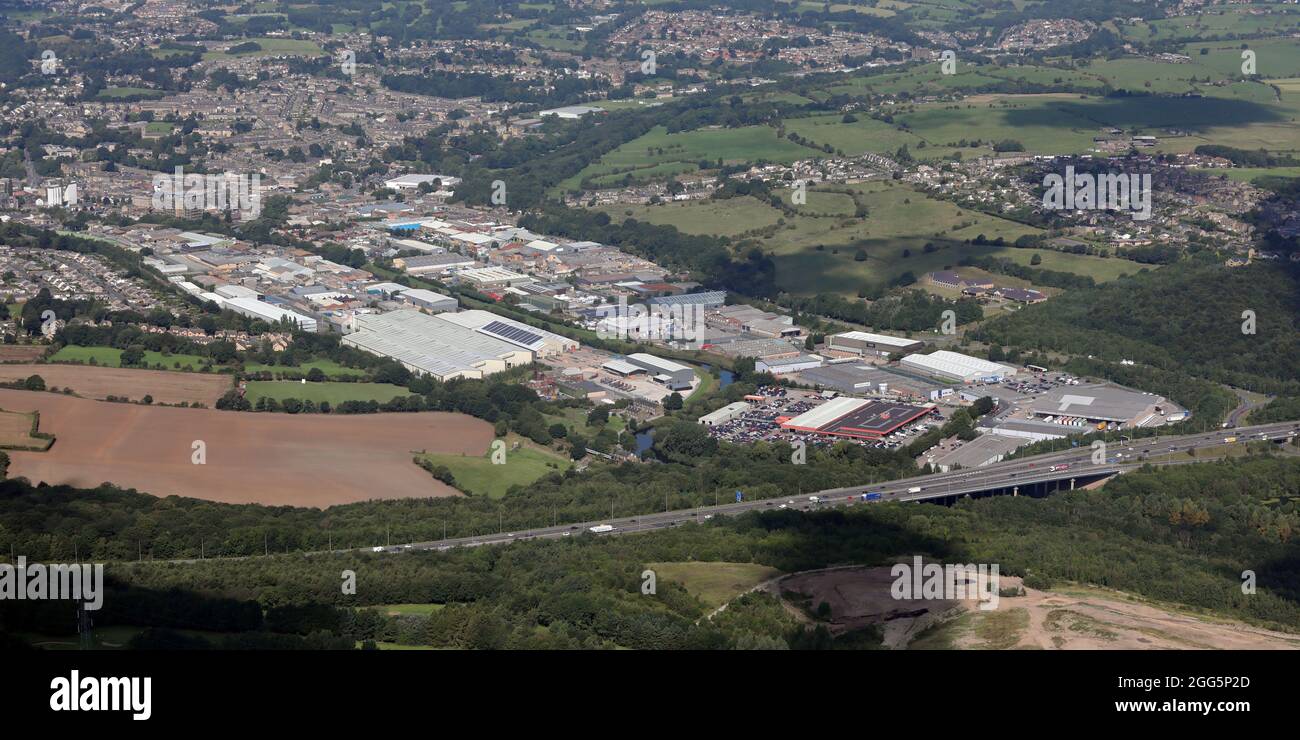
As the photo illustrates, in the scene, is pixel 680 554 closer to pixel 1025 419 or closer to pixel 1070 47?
pixel 1025 419

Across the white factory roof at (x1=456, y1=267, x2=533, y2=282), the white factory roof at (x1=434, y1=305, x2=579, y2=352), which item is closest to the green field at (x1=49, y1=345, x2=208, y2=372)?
the white factory roof at (x1=434, y1=305, x2=579, y2=352)

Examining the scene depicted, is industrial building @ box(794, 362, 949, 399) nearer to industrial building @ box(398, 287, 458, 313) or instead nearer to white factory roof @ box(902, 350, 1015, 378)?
white factory roof @ box(902, 350, 1015, 378)

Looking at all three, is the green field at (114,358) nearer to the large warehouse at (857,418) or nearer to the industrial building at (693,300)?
the industrial building at (693,300)

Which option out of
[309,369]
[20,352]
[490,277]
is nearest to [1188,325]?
[490,277]

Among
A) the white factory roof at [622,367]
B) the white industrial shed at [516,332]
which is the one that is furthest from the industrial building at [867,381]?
the white industrial shed at [516,332]

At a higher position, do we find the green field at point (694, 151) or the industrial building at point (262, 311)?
the green field at point (694, 151)

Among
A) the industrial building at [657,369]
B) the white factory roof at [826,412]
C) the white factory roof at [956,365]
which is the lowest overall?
the white factory roof at [826,412]

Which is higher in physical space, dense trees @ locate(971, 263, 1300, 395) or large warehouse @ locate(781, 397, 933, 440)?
dense trees @ locate(971, 263, 1300, 395)
